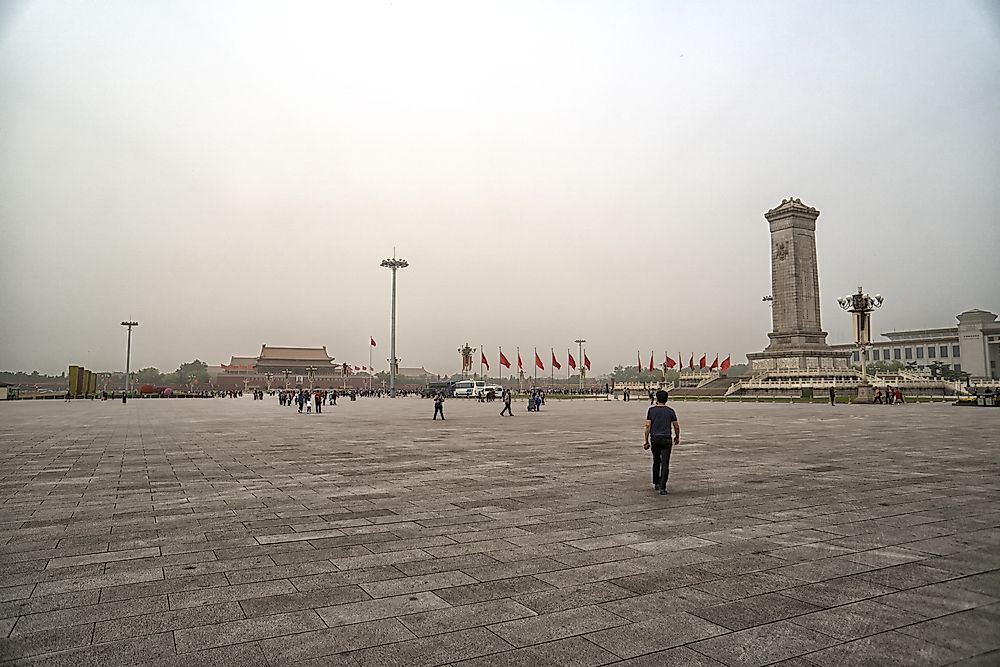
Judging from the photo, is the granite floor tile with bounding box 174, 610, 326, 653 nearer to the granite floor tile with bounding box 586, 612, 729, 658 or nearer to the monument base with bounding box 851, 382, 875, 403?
the granite floor tile with bounding box 586, 612, 729, 658

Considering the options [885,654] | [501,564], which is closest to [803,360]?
[501,564]

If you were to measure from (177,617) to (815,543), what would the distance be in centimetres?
568

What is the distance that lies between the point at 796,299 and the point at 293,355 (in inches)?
3893

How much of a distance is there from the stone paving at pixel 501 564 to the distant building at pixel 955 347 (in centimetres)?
6250

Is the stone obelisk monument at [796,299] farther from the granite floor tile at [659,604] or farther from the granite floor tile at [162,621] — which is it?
the granite floor tile at [162,621]

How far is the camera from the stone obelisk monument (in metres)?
61.3

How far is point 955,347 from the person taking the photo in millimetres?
106438

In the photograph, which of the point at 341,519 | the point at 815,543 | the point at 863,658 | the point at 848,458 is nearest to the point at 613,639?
the point at 863,658

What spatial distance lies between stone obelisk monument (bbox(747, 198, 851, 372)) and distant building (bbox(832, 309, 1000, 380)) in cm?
920

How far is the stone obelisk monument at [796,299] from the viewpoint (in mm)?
61281

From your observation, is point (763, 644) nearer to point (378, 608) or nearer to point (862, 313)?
point (378, 608)

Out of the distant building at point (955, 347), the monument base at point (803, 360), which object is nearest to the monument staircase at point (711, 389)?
the monument base at point (803, 360)

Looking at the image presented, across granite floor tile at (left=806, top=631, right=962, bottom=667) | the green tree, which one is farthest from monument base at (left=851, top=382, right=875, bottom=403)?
the green tree

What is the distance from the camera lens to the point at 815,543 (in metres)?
6.55
